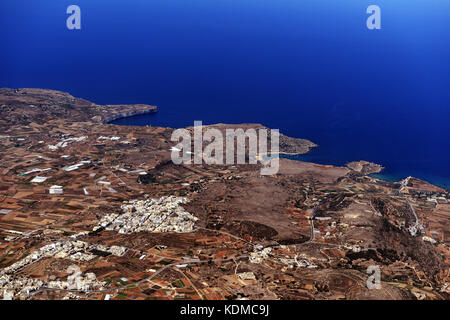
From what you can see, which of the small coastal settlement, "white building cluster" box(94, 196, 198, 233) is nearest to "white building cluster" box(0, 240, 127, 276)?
the small coastal settlement

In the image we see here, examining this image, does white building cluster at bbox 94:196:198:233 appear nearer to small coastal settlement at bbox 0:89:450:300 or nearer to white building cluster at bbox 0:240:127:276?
small coastal settlement at bbox 0:89:450:300

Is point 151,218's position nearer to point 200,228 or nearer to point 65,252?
point 200,228

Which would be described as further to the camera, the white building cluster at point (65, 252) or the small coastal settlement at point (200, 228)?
the white building cluster at point (65, 252)

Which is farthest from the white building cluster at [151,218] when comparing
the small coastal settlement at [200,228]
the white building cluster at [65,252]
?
the white building cluster at [65,252]

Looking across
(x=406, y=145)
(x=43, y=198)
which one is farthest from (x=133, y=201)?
(x=406, y=145)

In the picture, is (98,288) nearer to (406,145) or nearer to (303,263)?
(303,263)

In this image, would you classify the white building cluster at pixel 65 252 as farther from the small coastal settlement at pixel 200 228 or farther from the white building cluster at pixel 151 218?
the white building cluster at pixel 151 218
